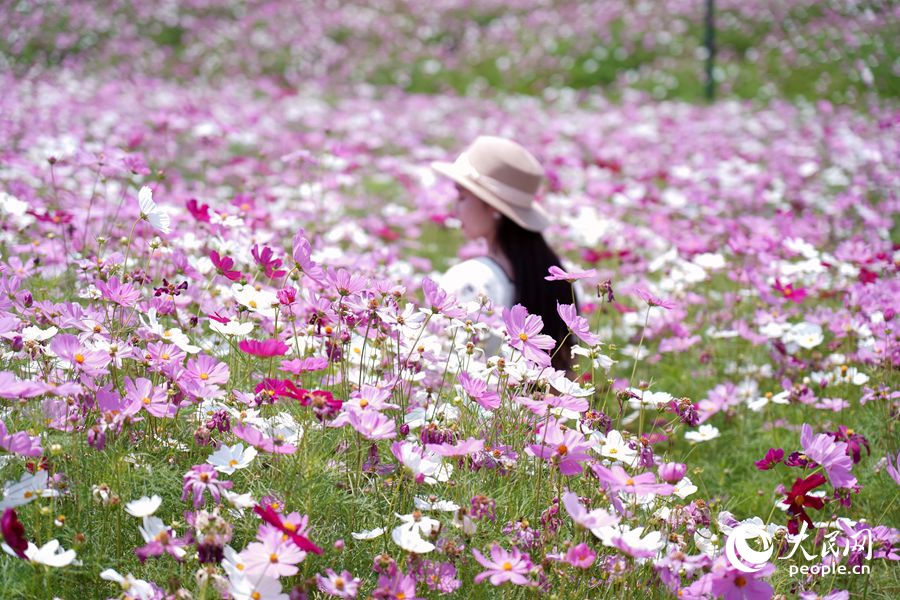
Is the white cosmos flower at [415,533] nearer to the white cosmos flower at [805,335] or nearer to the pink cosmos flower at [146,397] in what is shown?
the pink cosmos flower at [146,397]

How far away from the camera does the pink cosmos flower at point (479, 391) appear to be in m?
1.73

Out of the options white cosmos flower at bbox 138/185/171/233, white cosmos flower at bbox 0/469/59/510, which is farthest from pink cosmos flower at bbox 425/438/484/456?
white cosmos flower at bbox 138/185/171/233

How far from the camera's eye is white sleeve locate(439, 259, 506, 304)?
3182 mm

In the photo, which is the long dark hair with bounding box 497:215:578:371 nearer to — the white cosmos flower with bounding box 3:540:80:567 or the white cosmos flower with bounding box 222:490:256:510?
the white cosmos flower with bounding box 222:490:256:510

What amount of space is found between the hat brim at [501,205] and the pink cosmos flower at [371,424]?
181 centimetres

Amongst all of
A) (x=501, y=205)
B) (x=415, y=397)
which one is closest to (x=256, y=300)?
(x=415, y=397)

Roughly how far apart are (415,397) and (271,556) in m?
0.84

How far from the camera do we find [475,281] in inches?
126

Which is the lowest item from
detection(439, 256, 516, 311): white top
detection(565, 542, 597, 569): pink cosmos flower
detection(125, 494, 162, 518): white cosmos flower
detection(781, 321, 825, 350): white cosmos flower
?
detection(781, 321, 825, 350): white cosmos flower

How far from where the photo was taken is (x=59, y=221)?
257 cm

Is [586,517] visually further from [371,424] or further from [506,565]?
[371,424]

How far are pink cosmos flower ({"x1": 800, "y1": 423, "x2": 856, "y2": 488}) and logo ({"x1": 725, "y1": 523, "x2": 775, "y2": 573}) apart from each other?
0.17m

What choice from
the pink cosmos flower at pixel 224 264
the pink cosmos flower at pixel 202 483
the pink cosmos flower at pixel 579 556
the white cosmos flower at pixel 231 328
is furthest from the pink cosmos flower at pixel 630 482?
the pink cosmos flower at pixel 224 264

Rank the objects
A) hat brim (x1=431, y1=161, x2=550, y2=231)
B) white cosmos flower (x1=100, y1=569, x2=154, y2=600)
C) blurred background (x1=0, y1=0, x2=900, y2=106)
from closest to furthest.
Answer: white cosmos flower (x1=100, y1=569, x2=154, y2=600)
hat brim (x1=431, y1=161, x2=550, y2=231)
blurred background (x1=0, y1=0, x2=900, y2=106)
